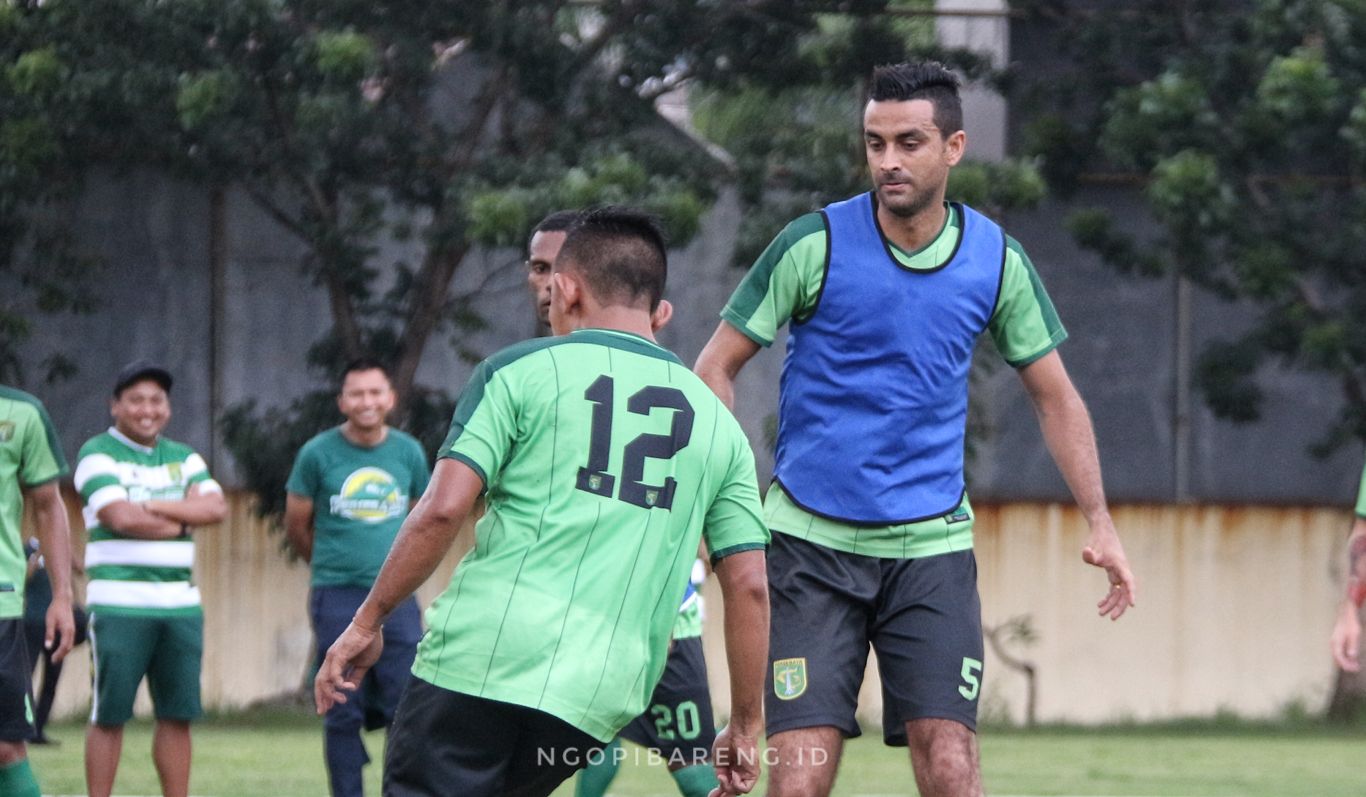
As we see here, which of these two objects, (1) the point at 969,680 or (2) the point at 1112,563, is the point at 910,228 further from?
(1) the point at 969,680

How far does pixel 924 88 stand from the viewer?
5621 mm

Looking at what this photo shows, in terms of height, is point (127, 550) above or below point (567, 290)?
below

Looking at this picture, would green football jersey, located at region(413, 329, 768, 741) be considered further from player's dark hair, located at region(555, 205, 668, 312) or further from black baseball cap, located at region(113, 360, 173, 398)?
black baseball cap, located at region(113, 360, 173, 398)

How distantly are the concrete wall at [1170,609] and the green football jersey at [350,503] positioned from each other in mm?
7916

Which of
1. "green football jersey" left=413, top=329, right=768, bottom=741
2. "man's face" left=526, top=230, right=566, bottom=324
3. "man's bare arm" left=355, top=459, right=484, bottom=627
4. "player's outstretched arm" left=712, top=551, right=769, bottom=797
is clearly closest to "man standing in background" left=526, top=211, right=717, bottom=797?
"man's face" left=526, top=230, right=566, bottom=324

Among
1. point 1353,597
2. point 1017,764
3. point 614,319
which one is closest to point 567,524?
point 614,319

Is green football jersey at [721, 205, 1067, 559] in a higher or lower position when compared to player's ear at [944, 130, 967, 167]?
Result: lower

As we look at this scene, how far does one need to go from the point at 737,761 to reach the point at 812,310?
138cm

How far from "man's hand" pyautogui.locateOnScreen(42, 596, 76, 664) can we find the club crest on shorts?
3.48m

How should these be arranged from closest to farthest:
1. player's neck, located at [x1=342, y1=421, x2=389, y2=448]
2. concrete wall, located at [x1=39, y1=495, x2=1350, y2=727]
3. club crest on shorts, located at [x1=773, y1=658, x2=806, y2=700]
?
club crest on shorts, located at [x1=773, y1=658, x2=806, y2=700]
player's neck, located at [x1=342, y1=421, x2=389, y2=448]
concrete wall, located at [x1=39, y1=495, x2=1350, y2=727]

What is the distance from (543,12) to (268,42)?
2.17 m

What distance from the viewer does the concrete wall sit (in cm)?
1750

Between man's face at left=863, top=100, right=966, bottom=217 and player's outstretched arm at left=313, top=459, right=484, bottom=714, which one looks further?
man's face at left=863, top=100, right=966, bottom=217

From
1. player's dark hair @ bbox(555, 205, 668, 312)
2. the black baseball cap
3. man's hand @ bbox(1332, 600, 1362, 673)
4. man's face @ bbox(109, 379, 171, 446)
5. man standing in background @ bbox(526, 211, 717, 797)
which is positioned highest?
player's dark hair @ bbox(555, 205, 668, 312)
